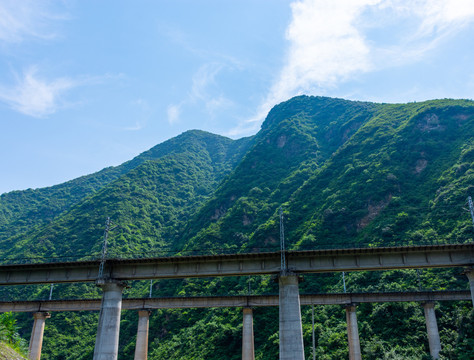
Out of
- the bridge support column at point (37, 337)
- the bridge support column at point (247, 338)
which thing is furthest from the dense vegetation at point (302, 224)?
the bridge support column at point (247, 338)

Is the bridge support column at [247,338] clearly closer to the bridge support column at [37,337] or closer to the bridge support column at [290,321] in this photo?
the bridge support column at [290,321]

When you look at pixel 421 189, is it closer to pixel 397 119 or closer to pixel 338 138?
pixel 397 119

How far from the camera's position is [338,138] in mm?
141250

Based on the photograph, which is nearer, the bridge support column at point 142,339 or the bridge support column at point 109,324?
the bridge support column at point 109,324

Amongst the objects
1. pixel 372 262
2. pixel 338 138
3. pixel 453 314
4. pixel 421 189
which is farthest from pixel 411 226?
pixel 338 138

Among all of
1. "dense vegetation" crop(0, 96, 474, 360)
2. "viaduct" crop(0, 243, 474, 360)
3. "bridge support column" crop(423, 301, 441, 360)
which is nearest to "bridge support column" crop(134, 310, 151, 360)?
"dense vegetation" crop(0, 96, 474, 360)

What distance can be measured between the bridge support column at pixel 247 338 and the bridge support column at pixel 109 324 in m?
17.5

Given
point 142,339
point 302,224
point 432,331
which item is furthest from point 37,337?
point 302,224

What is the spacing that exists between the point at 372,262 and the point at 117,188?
113 metres

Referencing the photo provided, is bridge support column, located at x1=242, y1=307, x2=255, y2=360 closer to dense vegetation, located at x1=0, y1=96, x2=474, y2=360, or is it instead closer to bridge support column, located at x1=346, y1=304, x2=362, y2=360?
dense vegetation, located at x1=0, y1=96, x2=474, y2=360

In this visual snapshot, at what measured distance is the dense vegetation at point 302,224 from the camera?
5388 centimetres

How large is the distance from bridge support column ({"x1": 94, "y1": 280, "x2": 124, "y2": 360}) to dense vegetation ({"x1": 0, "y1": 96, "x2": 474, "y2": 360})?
5.61 meters

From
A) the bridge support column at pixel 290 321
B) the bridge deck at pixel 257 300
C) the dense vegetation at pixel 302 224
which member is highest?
the dense vegetation at pixel 302 224

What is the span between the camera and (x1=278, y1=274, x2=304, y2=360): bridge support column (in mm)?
32656
